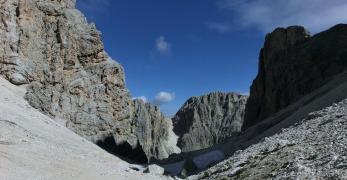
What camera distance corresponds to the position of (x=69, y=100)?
59.8 metres

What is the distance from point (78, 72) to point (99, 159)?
3071cm

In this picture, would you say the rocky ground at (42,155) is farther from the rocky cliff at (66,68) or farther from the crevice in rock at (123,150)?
the crevice in rock at (123,150)

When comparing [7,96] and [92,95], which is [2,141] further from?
[92,95]

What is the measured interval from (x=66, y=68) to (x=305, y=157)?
46.7 meters

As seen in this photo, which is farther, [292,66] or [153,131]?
[153,131]

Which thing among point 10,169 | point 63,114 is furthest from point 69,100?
point 10,169

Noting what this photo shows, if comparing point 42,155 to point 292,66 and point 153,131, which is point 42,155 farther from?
point 153,131

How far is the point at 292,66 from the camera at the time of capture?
81000mm

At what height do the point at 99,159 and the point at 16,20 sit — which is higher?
the point at 16,20

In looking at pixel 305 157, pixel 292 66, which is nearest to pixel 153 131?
pixel 292 66

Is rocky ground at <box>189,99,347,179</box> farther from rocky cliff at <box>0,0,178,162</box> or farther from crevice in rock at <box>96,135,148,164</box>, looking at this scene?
crevice in rock at <box>96,135,148,164</box>

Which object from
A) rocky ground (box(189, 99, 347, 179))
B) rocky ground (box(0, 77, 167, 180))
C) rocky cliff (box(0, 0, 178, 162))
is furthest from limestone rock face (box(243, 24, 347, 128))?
rocky ground (box(189, 99, 347, 179))

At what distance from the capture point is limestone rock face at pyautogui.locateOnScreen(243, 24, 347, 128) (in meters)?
72.8

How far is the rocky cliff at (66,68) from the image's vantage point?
55.8m
